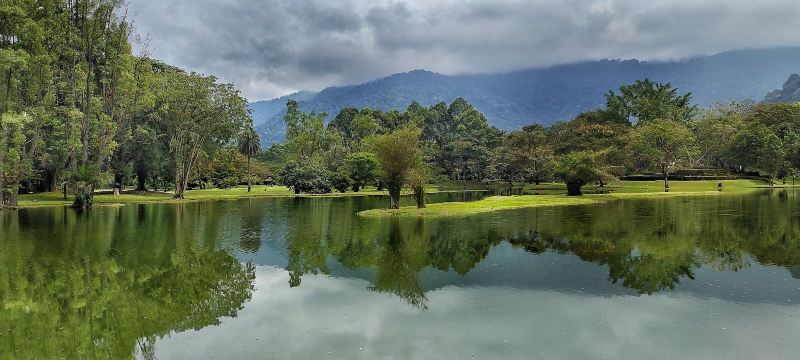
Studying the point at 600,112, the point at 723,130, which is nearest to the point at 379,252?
the point at 723,130

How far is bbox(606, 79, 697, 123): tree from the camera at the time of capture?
15200cm

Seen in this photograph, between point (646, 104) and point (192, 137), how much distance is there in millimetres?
126821

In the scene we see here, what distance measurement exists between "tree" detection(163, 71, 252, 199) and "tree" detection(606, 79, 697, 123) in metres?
113

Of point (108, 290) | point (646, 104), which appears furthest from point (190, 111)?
point (646, 104)

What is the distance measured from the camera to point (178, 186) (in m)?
86.4

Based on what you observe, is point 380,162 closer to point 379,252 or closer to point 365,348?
point 379,252

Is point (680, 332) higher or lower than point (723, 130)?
lower

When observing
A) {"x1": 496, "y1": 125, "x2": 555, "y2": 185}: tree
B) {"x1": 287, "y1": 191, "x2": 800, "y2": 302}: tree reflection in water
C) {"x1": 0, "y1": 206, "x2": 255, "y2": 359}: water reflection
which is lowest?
{"x1": 0, "y1": 206, "x2": 255, "y2": 359}: water reflection

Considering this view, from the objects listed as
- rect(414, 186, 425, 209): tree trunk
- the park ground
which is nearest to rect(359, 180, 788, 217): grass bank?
the park ground

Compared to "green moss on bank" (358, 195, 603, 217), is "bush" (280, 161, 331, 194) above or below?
above

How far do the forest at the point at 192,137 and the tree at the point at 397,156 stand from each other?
0.12 meters

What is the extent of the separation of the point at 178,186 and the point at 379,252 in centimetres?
6825

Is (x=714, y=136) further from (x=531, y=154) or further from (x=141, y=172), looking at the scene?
(x=141, y=172)

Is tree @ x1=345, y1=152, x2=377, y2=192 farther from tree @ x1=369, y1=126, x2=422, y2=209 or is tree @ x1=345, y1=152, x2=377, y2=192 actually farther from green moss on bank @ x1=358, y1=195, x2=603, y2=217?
tree @ x1=369, y1=126, x2=422, y2=209
